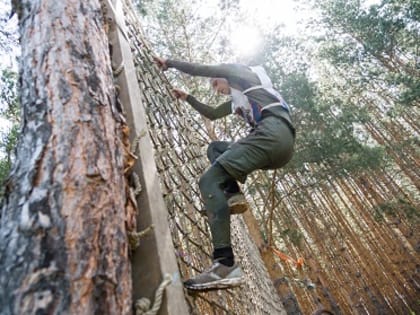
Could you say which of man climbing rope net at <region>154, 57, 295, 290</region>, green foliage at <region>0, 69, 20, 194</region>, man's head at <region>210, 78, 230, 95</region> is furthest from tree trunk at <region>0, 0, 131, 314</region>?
green foliage at <region>0, 69, 20, 194</region>

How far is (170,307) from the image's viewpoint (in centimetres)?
81

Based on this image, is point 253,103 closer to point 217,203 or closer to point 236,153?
point 236,153

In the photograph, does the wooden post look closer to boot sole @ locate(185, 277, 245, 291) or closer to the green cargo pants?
boot sole @ locate(185, 277, 245, 291)

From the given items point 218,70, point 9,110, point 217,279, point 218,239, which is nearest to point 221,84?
point 218,70

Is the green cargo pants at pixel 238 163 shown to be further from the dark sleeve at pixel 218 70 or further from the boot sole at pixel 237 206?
the dark sleeve at pixel 218 70

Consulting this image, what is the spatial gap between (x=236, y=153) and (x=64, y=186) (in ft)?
3.00

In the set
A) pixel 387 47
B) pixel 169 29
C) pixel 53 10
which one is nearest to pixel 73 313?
pixel 53 10

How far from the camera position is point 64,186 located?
0.68m

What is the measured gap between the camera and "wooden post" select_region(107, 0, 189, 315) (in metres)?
0.82

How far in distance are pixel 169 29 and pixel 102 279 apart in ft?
23.0

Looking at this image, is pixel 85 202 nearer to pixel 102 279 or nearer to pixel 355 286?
pixel 102 279

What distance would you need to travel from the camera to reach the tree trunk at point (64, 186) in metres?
0.57

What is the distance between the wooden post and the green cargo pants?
1.22 ft

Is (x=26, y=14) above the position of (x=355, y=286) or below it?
above
